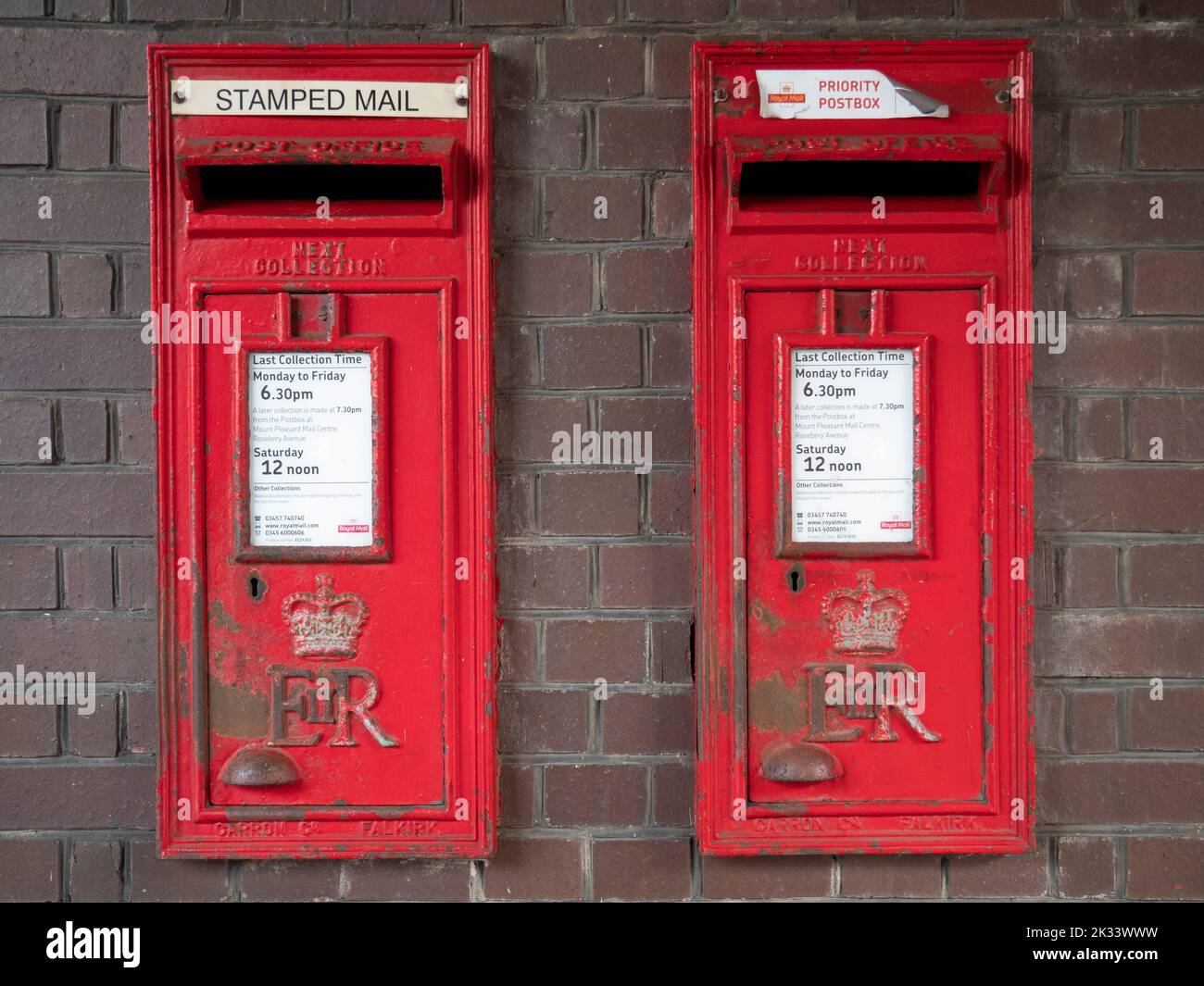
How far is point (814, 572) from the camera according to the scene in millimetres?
1619

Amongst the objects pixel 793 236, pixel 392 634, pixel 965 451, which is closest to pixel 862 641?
pixel 965 451

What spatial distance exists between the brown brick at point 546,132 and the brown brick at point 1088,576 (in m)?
1.26

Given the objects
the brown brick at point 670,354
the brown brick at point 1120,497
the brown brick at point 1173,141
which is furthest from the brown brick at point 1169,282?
the brown brick at point 670,354

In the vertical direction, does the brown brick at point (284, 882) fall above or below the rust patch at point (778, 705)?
below

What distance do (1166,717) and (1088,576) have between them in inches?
12.7

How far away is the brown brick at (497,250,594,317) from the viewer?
5.49ft

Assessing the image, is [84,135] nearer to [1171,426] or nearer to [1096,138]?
[1096,138]

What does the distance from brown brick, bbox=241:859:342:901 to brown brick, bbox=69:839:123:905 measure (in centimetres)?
25

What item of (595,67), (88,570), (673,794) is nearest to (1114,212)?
(595,67)

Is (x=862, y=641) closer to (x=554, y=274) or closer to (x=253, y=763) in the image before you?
(x=554, y=274)

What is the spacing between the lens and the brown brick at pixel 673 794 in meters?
1.70

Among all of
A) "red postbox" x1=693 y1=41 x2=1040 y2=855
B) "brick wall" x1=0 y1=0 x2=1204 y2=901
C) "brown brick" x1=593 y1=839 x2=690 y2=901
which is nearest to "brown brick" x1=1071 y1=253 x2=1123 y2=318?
"brick wall" x1=0 y1=0 x2=1204 y2=901

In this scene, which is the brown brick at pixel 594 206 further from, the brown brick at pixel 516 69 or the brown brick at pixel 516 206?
the brown brick at pixel 516 69

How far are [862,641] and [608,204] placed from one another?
984 millimetres
